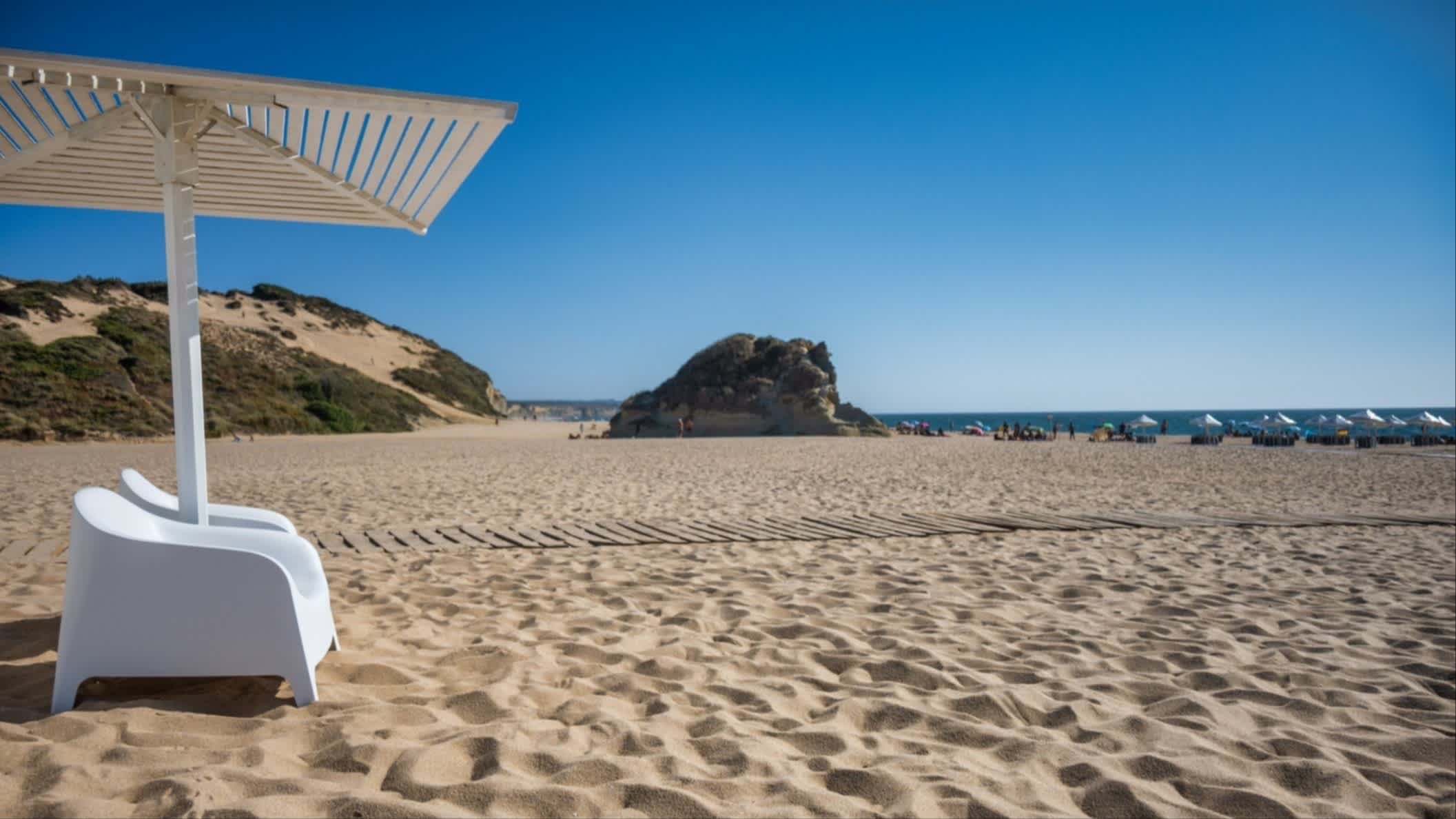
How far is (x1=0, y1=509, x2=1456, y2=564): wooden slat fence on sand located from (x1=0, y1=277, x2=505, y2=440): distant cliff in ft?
76.9

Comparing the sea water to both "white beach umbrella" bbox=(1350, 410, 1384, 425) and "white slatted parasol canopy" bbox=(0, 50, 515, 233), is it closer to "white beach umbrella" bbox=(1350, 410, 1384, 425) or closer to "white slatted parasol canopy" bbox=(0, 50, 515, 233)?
"white beach umbrella" bbox=(1350, 410, 1384, 425)

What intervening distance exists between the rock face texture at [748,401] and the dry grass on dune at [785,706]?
3435 cm

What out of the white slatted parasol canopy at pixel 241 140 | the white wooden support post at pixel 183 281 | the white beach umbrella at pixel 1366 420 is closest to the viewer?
the white slatted parasol canopy at pixel 241 140

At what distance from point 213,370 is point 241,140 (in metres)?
34.4

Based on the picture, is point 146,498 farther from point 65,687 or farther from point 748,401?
point 748,401

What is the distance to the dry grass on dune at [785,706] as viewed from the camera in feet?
7.55

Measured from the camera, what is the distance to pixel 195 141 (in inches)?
132

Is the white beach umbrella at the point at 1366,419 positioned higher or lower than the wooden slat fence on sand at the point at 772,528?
higher

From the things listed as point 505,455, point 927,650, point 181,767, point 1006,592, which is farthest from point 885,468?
point 181,767

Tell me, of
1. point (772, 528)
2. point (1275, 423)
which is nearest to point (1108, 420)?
point (1275, 423)

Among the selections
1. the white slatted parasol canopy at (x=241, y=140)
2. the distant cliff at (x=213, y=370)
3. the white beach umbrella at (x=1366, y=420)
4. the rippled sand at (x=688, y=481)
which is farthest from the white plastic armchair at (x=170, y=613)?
the white beach umbrella at (x=1366, y=420)

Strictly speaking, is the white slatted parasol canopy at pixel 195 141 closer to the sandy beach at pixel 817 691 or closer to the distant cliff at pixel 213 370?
the sandy beach at pixel 817 691

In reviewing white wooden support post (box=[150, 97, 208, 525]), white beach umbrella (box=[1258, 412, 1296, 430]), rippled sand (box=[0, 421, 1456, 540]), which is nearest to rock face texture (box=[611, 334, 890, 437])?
rippled sand (box=[0, 421, 1456, 540])

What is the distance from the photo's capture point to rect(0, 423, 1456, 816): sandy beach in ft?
7.62
